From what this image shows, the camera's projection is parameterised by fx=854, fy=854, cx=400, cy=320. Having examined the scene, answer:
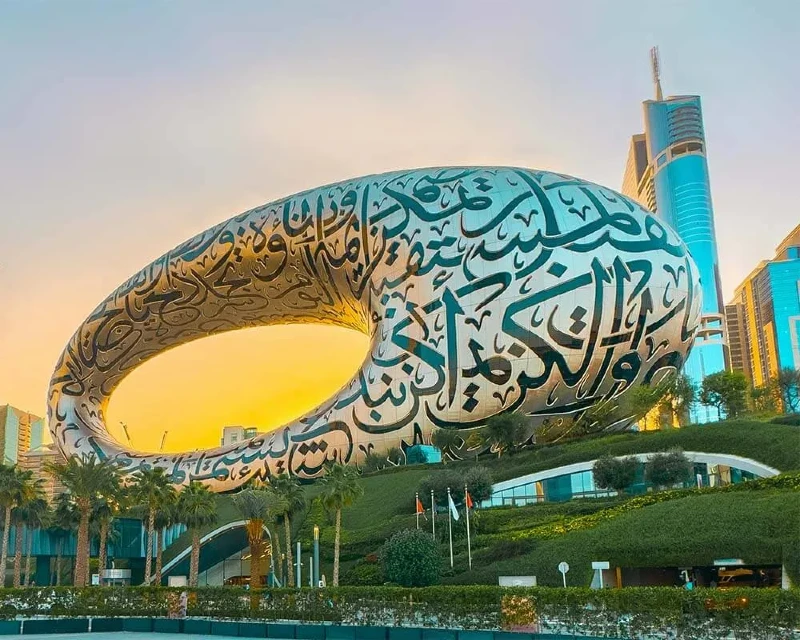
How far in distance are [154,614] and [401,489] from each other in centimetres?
1372

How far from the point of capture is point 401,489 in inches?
1476

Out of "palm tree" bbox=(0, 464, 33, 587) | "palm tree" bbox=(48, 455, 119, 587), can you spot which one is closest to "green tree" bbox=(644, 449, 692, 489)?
"palm tree" bbox=(48, 455, 119, 587)

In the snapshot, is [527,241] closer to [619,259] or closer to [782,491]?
[619,259]

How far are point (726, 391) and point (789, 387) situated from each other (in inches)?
Result: 261

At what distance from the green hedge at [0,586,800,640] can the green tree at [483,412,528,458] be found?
58.0 feet

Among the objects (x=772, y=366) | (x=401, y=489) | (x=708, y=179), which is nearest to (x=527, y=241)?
(x=401, y=489)

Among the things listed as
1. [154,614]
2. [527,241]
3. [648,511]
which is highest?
[527,241]

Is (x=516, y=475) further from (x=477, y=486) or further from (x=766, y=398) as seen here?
(x=766, y=398)

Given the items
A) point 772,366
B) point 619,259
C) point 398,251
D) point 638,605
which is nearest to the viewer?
point 638,605

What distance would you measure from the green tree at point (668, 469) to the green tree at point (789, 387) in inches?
921

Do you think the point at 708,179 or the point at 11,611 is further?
the point at 708,179

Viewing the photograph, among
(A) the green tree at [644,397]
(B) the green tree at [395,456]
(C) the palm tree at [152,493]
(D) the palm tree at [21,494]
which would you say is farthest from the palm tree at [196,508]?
(A) the green tree at [644,397]

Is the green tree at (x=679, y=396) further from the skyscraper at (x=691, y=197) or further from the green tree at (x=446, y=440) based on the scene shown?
the skyscraper at (x=691, y=197)

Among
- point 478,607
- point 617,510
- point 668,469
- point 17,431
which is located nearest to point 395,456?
point 668,469
